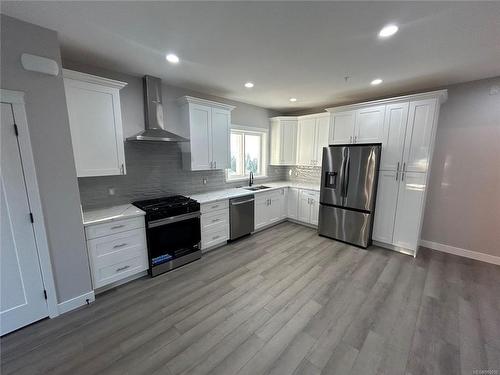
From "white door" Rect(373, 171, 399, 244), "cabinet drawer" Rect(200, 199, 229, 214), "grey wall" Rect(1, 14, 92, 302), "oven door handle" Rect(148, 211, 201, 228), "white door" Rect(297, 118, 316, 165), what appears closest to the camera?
"grey wall" Rect(1, 14, 92, 302)

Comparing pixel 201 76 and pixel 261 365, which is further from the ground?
pixel 201 76

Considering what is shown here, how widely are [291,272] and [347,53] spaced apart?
108 inches

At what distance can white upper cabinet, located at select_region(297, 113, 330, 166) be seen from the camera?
4335mm

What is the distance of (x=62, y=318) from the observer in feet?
6.64

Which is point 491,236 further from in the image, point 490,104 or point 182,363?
point 182,363

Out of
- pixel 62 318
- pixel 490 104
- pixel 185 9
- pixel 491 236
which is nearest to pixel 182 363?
pixel 62 318

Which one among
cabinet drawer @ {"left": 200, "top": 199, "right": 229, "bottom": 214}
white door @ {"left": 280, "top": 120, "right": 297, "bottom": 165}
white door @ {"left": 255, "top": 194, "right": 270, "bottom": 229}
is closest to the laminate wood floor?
cabinet drawer @ {"left": 200, "top": 199, "right": 229, "bottom": 214}

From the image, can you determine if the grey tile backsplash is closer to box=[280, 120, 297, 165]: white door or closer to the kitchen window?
the kitchen window

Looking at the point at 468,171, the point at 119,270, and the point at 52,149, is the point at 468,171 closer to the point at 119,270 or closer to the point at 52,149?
the point at 119,270

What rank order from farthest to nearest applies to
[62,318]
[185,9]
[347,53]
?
[347,53], [62,318], [185,9]

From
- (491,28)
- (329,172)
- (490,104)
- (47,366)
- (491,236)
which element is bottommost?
(47,366)

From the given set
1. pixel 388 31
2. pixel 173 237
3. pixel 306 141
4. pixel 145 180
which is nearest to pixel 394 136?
pixel 306 141

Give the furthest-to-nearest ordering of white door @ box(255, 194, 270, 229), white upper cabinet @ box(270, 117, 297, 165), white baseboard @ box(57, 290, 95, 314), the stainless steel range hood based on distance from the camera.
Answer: white upper cabinet @ box(270, 117, 297, 165), white door @ box(255, 194, 270, 229), the stainless steel range hood, white baseboard @ box(57, 290, 95, 314)

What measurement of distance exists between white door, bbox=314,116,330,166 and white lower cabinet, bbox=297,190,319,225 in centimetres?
75
